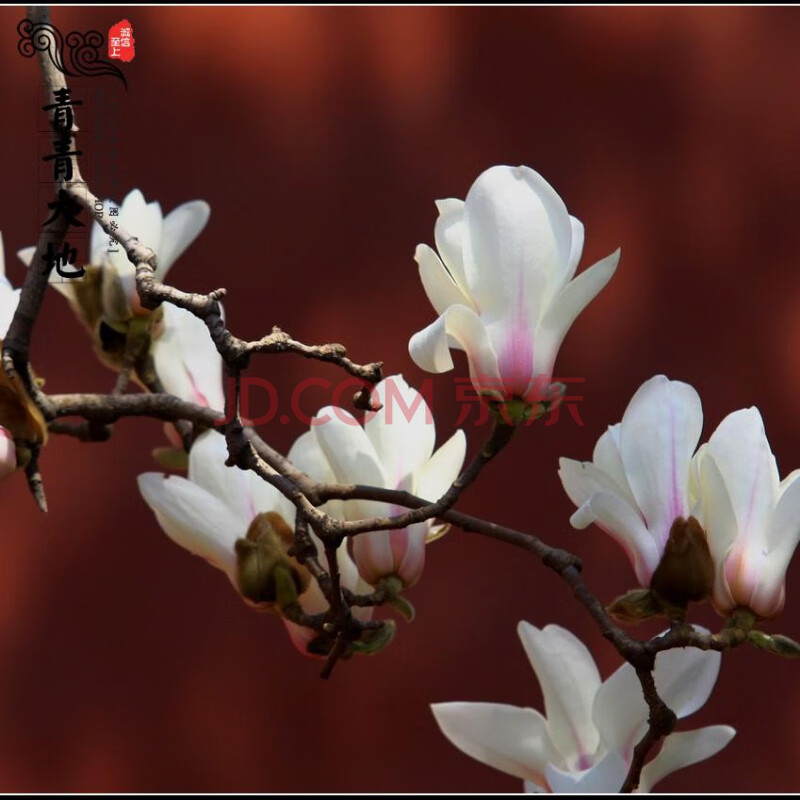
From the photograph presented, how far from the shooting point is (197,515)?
1.67ft

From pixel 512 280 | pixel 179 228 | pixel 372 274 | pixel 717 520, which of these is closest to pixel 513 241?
pixel 512 280

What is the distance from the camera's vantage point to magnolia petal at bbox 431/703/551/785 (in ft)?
1.63

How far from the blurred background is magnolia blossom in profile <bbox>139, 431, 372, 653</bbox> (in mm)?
564

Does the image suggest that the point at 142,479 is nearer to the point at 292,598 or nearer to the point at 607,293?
the point at 292,598

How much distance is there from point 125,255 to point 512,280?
202mm

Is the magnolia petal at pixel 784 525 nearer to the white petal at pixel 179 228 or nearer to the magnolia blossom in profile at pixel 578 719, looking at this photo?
the magnolia blossom in profile at pixel 578 719

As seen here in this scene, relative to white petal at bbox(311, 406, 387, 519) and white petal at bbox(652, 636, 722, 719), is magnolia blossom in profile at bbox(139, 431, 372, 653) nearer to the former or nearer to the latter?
white petal at bbox(311, 406, 387, 519)

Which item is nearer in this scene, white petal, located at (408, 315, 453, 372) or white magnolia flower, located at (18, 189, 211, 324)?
white petal, located at (408, 315, 453, 372)

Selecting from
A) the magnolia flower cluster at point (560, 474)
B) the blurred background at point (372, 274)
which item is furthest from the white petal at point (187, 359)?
the blurred background at point (372, 274)

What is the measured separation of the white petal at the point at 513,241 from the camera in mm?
436

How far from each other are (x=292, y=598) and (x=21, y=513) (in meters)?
0.67

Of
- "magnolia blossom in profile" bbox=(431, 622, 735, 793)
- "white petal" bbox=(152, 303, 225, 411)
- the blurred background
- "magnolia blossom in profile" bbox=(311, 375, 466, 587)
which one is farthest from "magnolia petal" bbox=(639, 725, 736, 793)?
the blurred background

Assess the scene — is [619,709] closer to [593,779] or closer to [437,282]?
[593,779]

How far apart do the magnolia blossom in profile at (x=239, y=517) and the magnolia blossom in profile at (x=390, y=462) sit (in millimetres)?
19
